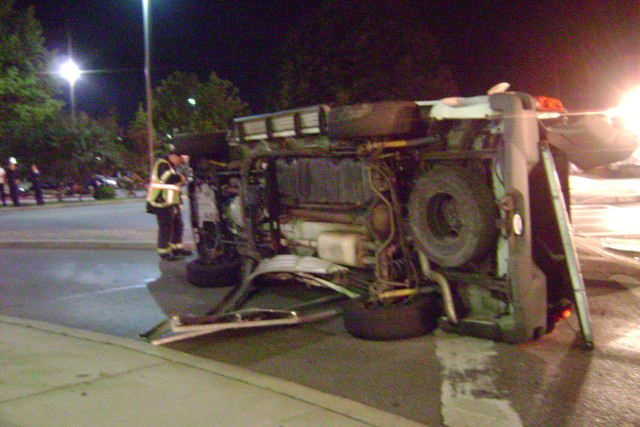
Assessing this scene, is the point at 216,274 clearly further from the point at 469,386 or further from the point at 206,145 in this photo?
the point at 469,386

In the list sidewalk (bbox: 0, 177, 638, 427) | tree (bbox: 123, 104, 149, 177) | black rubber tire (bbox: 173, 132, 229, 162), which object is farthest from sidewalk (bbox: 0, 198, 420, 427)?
tree (bbox: 123, 104, 149, 177)

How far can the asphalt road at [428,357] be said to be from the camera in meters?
4.26

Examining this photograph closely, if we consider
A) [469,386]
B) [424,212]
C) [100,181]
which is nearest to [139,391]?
[469,386]

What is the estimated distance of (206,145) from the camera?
8.52m

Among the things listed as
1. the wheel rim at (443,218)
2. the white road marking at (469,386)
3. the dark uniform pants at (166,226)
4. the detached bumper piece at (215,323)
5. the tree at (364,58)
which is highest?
the tree at (364,58)

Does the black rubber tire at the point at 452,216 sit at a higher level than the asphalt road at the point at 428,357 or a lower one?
higher

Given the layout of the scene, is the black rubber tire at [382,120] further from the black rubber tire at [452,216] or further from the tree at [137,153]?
the tree at [137,153]

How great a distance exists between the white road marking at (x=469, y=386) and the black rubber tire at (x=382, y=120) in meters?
1.86

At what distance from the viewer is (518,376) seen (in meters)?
4.77

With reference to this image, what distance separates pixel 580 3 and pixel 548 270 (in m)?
16.2

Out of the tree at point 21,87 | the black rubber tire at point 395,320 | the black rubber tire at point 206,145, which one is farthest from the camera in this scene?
the tree at point 21,87

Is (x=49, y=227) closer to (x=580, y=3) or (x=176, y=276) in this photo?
(x=176, y=276)

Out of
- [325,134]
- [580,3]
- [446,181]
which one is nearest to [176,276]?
[325,134]

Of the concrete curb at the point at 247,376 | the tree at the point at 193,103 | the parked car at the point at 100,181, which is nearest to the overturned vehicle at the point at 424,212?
the concrete curb at the point at 247,376
